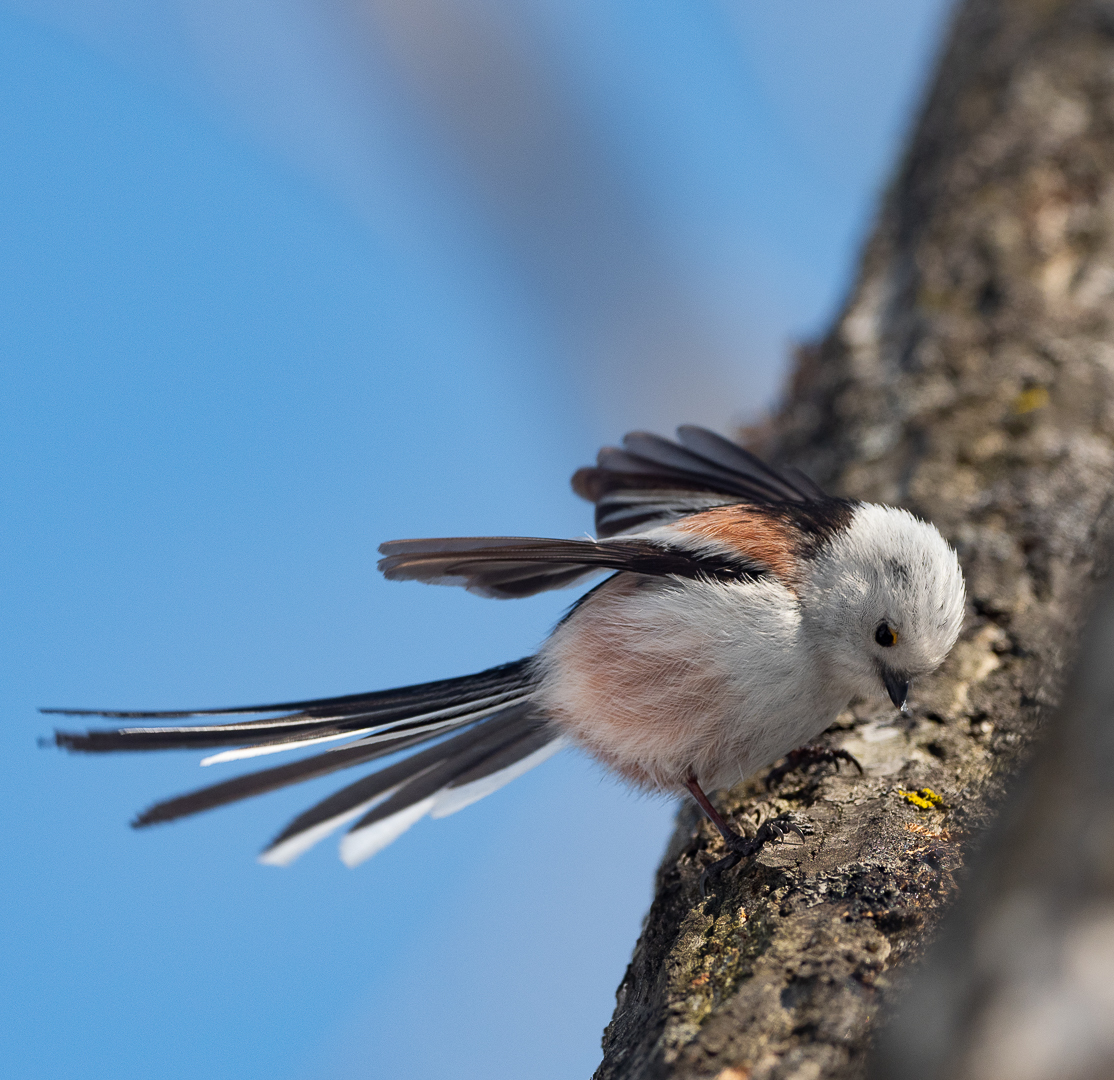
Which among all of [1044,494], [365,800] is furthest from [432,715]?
[1044,494]

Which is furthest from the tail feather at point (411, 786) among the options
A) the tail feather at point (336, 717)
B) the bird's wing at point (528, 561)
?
the bird's wing at point (528, 561)

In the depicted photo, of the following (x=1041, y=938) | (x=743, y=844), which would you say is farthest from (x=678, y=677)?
(x=1041, y=938)

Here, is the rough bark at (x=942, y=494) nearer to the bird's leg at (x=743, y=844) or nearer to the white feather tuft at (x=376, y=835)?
the bird's leg at (x=743, y=844)

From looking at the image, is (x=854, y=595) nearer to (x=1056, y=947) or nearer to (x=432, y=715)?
(x=432, y=715)

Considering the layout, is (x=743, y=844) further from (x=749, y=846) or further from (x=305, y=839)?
(x=305, y=839)

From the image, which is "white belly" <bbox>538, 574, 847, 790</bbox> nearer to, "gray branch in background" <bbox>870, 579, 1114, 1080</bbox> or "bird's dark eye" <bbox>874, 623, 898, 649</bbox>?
"bird's dark eye" <bbox>874, 623, 898, 649</bbox>
